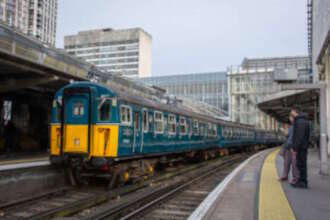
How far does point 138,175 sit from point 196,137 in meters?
7.12

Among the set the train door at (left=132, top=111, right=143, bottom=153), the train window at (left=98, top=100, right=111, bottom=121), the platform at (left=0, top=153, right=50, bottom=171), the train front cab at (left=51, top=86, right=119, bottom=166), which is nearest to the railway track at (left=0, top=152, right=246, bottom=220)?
the train front cab at (left=51, top=86, right=119, bottom=166)

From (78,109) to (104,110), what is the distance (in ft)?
2.61

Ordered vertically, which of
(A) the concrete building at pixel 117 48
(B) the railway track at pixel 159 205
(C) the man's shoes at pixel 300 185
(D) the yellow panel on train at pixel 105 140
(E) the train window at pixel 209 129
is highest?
(A) the concrete building at pixel 117 48

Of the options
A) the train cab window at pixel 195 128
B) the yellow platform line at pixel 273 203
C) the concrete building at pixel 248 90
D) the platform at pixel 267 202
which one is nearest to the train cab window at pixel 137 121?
the platform at pixel 267 202

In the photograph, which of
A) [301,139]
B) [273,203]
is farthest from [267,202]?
[301,139]

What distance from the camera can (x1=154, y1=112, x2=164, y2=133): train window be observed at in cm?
1273

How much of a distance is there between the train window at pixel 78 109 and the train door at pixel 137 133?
1.78 meters

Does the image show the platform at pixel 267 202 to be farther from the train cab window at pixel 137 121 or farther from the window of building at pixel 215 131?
the window of building at pixel 215 131

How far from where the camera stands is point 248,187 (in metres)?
9.59

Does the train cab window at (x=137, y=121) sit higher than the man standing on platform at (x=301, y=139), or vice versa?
the train cab window at (x=137, y=121)

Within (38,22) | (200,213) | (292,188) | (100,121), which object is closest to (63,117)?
(100,121)

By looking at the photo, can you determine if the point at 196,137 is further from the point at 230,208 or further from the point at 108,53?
the point at 108,53

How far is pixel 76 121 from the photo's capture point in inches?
389

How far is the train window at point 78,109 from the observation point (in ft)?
32.4
